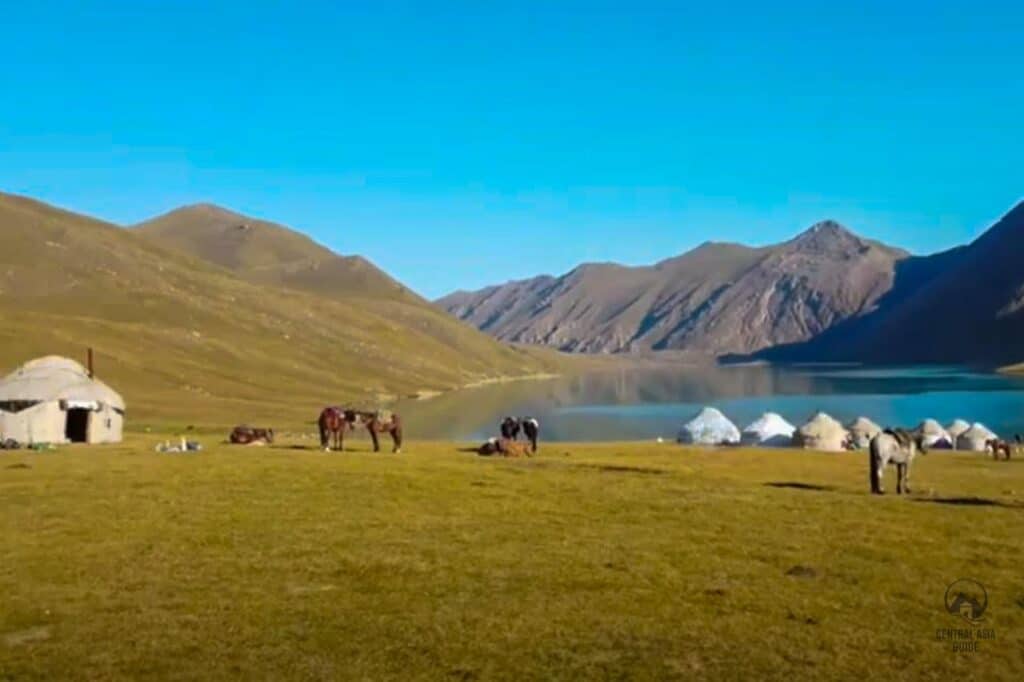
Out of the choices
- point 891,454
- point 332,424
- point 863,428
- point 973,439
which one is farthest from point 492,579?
point 973,439

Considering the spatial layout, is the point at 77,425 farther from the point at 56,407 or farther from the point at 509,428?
the point at 509,428

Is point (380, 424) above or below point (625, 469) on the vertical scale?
above

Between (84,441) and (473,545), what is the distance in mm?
43156

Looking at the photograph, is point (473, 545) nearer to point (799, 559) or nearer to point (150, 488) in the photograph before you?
point (799, 559)

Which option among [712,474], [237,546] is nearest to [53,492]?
[237,546]

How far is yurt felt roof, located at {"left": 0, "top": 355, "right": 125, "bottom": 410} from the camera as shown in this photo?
54.9 metres

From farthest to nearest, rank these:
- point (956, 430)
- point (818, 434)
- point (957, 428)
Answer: point (957, 428)
point (956, 430)
point (818, 434)

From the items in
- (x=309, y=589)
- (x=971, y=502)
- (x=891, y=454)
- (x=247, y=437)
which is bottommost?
(x=309, y=589)

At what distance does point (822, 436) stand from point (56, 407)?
52.0 meters

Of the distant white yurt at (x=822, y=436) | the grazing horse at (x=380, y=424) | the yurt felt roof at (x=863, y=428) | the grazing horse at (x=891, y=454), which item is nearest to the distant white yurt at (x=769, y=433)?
the distant white yurt at (x=822, y=436)

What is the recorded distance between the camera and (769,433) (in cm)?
8019

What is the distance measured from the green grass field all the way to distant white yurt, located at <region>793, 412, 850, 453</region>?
134 feet

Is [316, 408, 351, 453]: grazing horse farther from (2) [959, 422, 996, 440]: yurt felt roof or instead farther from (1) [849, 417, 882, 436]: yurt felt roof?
(2) [959, 422, 996, 440]: yurt felt roof

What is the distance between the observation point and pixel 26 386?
55.4m
